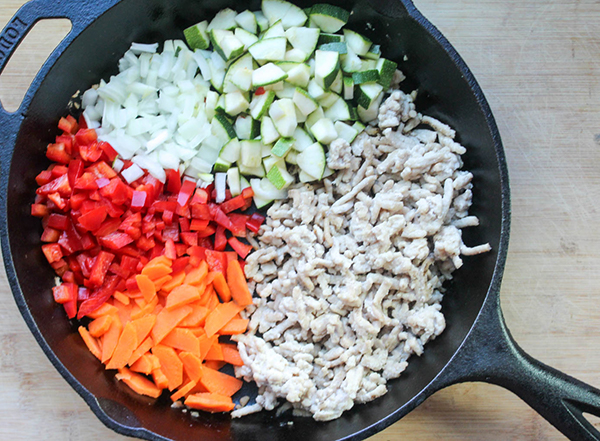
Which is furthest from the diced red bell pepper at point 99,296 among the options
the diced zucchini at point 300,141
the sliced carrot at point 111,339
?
the diced zucchini at point 300,141

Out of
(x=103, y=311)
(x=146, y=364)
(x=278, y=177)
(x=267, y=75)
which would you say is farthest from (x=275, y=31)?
(x=146, y=364)

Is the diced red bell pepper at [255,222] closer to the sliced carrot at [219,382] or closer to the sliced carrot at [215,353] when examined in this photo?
the sliced carrot at [215,353]

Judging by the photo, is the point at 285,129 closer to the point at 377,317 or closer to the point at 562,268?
the point at 377,317

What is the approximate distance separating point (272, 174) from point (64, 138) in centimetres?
106

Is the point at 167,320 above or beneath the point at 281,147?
beneath

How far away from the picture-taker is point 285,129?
243cm

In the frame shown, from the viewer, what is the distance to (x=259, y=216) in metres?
2.63

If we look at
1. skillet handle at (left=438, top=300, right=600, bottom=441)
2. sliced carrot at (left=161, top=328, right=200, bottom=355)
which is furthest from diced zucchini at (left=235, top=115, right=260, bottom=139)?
skillet handle at (left=438, top=300, right=600, bottom=441)

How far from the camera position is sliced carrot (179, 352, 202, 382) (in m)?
A: 2.37

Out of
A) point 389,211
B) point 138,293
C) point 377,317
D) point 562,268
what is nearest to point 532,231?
point 562,268

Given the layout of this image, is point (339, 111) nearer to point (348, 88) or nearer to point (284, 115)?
point (348, 88)

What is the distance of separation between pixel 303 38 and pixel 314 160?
62cm

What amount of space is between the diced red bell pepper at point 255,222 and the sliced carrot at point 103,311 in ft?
2.64

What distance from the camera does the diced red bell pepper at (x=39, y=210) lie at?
2.34 meters
